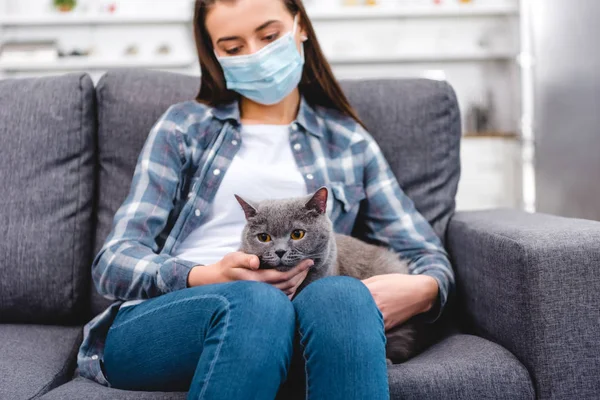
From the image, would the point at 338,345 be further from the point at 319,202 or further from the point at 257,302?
the point at 319,202

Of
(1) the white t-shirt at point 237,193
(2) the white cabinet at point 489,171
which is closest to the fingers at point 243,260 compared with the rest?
(1) the white t-shirt at point 237,193

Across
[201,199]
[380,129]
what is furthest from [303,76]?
[201,199]

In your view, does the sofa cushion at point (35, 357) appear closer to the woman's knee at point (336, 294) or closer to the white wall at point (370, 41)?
the woman's knee at point (336, 294)

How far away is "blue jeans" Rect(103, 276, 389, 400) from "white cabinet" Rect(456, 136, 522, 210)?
10.9ft

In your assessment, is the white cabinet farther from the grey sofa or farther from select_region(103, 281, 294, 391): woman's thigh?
select_region(103, 281, 294, 391): woman's thigh

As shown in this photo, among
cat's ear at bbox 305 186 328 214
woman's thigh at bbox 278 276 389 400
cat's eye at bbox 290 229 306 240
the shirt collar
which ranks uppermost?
the shirt collar

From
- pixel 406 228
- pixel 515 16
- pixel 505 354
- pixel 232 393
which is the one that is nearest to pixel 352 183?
pixel 406 228

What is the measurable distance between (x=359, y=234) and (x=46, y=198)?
0.83 metres

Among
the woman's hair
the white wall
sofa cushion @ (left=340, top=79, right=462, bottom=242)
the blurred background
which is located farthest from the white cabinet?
the woman's hair

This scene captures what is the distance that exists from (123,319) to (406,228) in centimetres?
68

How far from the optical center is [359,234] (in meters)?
1.43

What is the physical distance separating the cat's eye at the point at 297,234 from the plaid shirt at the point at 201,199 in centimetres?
22

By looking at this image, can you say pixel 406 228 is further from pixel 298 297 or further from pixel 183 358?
pixel 183 358

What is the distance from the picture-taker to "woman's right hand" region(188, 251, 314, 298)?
0.98 m
